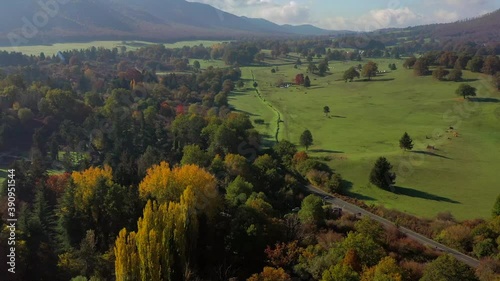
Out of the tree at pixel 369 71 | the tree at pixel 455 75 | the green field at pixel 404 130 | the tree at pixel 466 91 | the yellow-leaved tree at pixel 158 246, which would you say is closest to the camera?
the yellow-leaved tree at pixel 158 246

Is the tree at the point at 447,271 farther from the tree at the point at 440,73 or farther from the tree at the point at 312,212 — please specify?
the tree at the point at 440,73

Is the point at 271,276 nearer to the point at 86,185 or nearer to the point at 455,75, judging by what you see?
the point at 86,185

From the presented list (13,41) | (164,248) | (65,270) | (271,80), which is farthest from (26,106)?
(13,41)

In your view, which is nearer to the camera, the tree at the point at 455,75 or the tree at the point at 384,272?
the tree at the point at 384,272

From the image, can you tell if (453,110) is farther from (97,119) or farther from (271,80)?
(97,119)

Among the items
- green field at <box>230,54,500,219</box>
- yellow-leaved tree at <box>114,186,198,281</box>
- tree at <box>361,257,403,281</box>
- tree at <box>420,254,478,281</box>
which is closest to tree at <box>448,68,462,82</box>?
green field at <box>230,54,500,219</box>

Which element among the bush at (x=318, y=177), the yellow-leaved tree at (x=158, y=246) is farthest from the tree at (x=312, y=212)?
the yellow-leaved tree at (x=158, y=246)

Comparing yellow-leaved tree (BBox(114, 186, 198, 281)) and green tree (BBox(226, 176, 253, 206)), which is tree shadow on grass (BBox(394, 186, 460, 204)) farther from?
yellow-leaved tree (BBox(114, 186, 198, 281))
